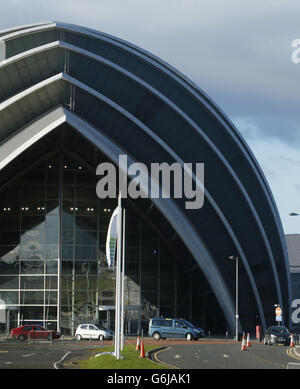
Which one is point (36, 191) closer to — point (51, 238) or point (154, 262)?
point (51, 238)

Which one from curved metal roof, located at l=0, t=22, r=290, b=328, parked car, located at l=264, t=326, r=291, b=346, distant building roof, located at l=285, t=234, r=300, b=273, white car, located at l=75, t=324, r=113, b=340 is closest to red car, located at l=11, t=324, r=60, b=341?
white car, located at l=75, t=324, r=113, b=340

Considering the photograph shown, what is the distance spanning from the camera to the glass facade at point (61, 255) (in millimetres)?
69625

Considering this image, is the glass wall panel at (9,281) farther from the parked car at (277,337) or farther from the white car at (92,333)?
the parked car at (277,337)

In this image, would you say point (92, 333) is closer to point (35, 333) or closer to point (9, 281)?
point (35, 333)

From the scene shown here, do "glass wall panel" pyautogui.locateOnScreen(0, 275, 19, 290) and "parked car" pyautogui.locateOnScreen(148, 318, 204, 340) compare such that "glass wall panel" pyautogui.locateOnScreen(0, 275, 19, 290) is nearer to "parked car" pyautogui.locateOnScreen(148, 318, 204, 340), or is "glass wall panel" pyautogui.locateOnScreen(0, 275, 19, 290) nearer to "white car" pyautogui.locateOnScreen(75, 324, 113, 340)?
"white car" pyautogui.locateOnScreen(75, 324, 113, 340)

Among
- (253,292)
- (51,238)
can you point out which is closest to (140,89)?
(51,238)

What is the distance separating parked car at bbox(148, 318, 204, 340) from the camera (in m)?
61.9

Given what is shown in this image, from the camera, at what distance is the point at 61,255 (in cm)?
7025

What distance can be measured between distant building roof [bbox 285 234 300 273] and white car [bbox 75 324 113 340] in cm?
7701

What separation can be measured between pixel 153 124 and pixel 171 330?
55.1 feet

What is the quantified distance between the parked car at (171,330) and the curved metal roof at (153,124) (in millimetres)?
6033

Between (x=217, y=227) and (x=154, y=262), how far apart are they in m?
8.34

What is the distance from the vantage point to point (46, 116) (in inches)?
2499

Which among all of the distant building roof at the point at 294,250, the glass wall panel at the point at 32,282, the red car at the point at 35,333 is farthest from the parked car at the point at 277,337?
the distant building roof at the point at 294,250
